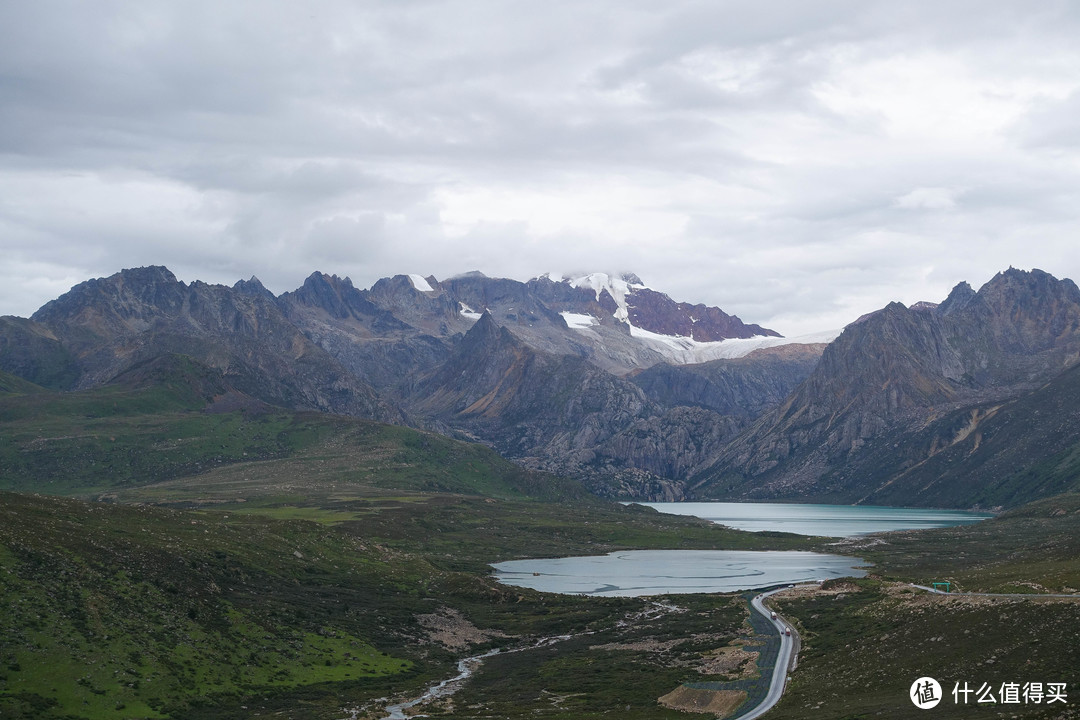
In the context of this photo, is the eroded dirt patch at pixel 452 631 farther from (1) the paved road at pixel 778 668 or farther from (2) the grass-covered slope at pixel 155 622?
(1) the paved road at pixel 778 668

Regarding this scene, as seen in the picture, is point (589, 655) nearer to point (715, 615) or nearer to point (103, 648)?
point (715, 615)

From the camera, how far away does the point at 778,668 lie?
407 ft

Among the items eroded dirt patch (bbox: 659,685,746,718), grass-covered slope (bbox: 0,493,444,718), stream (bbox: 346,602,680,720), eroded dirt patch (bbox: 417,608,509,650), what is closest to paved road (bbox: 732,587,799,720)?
eroded dirt patch (bbox: 659,685,746,718)

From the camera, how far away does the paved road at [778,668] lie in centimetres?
10094

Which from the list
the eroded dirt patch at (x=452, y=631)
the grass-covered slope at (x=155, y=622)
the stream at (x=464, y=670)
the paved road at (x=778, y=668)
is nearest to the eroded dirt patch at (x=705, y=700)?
the paved road at (x=778, y=668)

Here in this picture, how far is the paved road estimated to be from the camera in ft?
331

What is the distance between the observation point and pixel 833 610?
532 ft

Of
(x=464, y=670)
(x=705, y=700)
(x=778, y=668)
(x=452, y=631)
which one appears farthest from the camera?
(x=452, y=631)

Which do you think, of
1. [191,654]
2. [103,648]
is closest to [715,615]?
[191,654]

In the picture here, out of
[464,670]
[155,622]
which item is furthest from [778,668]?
[155,622]

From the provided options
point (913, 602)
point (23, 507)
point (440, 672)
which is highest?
point (23, 507)

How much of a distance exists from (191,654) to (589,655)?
54.2 meters

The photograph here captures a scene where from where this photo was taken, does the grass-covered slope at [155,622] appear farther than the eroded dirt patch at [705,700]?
Yes

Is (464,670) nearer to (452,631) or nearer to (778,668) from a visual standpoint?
(452,631)
